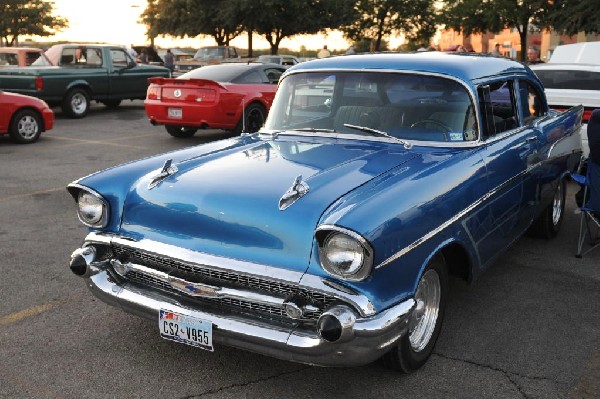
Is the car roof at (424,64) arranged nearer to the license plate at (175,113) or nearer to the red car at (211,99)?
the red car at (211,99)

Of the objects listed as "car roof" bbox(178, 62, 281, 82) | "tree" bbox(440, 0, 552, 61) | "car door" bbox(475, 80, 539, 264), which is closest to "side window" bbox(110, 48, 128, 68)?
"car roof" bbox(178, 62, 281, 82)

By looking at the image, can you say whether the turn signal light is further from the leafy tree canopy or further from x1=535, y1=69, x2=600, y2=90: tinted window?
the leafy tree canopy

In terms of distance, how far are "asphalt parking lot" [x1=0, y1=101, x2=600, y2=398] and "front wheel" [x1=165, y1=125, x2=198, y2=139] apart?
693cm

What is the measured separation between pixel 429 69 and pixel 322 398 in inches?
90.6

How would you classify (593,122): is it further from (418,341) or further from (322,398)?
(322,398)

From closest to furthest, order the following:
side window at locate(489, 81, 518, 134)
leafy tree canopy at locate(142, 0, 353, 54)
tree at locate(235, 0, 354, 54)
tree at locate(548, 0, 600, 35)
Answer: side window at locate(489, 81, 518, 134) → tree at locate(548, 0, 600, 35) → tree at locate(235, 0, 354, 54) → leafy tree canopy at locate(142, 0, 353, 54)

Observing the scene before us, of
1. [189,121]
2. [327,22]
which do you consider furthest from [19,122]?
[327,22]

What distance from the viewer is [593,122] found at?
5.33m

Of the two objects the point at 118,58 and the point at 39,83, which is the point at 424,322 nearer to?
the point at 39,83

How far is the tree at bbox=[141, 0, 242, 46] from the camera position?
1610 inches

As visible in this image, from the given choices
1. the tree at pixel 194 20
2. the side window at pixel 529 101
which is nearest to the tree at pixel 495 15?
the tree at pixel 194 20

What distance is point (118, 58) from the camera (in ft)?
54.6

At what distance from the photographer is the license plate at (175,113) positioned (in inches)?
443

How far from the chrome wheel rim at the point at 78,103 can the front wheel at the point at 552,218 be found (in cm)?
1237
